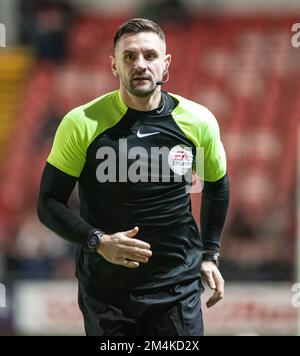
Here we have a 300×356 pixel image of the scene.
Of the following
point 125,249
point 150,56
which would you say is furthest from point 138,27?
point 125,249

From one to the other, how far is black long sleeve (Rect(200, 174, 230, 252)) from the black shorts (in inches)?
11.6

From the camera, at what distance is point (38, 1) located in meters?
12.0

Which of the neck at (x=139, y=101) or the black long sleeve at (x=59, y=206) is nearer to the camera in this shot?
the black long sleeve at (x=59, y=206)

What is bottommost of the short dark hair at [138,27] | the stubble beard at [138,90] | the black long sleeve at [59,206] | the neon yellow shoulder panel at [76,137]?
the black long sleeve at [59,206]

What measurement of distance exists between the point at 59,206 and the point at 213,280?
2.46ft

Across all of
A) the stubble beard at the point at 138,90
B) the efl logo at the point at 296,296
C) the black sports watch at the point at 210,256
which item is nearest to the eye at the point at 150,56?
the stubble beard at the point at 138,90

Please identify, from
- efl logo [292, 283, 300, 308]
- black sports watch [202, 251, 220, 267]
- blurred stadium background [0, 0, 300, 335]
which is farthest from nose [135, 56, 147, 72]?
blurred stadium background [0, 0, 300, 335]

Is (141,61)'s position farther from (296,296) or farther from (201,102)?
(201,102)

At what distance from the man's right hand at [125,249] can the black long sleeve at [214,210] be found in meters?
0.54

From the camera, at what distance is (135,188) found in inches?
151

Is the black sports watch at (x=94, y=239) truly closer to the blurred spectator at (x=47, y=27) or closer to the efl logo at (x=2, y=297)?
the efl logo at (x=2, y=297)

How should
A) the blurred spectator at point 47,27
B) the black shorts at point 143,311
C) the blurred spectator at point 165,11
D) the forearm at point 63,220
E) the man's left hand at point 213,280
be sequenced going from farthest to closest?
the blurred spectator at point 47,27
the blurred spectator at point 165,11
the man's left hand at point 213,280
the black shorts at point 143,311
the forearm at point 63,220

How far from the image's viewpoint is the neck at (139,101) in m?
3.89

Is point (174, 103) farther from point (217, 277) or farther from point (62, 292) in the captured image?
point (62, 292)
